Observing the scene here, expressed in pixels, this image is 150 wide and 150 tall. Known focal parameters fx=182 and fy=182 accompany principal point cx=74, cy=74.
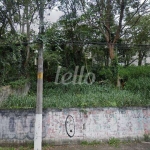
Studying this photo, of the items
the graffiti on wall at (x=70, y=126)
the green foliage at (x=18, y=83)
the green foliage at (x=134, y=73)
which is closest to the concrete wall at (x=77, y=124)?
the graffiti on wall at (x=70, y=126)

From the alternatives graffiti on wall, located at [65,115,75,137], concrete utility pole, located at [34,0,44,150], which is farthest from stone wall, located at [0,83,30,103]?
graffiti on wall, located at [65,115,75,137]

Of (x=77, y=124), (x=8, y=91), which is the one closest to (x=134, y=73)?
(x=77, y=124)

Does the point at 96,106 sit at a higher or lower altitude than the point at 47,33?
lower

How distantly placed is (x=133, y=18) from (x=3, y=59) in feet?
31.2

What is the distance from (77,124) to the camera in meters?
6.61

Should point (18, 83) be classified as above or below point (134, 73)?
below

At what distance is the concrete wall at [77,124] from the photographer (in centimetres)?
636

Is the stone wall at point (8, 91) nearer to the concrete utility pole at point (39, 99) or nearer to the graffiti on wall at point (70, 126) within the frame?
Result: the concrete utility pole at point (39, 99)

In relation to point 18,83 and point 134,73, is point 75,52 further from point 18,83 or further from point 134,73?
point 18,83

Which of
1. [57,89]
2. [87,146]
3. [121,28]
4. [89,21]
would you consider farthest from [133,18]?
[87,146]

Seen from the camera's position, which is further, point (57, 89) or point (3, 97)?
point (57, 89)

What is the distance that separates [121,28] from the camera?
12.5m

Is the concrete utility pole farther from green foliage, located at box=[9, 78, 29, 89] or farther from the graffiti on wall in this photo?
green foliage, located at box=[9, 78, 29, 89]

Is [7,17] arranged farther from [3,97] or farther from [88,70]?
[88,70]
